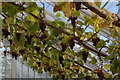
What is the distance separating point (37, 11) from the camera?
227cm

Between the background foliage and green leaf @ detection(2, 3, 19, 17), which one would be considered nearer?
the background foliage

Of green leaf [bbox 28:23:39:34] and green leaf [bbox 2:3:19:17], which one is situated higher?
green leaf [bbox 2:3:19:17]

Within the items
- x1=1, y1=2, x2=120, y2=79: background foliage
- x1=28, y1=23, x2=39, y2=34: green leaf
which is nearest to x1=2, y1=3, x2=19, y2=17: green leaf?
x1=1, y1=2, x2=120, y2=79: background foliage

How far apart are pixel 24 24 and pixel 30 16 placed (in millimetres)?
281

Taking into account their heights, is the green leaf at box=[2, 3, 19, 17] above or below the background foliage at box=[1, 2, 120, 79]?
above

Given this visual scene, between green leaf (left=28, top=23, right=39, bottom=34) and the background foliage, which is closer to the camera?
the background foliage

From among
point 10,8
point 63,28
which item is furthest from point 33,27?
point 63,28

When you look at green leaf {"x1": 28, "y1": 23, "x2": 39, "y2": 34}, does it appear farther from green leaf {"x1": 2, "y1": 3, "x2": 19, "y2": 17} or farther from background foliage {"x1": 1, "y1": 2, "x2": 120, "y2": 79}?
green leaf {"x1": 2, "y1": 3, "x2": 19, "y2": 17}

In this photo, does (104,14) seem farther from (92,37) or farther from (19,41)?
(19,41)

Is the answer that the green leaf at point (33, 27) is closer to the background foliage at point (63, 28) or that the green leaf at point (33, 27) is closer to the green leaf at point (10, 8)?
the background foliage at point (63, 28)

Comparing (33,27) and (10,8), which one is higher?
(10,8)

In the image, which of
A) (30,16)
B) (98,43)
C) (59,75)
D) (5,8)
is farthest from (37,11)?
(59,75)

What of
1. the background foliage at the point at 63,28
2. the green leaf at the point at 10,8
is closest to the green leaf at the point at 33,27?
the background foliage at the point at 63,28

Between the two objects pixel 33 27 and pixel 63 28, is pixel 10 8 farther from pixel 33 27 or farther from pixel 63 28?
pixel 63 28
